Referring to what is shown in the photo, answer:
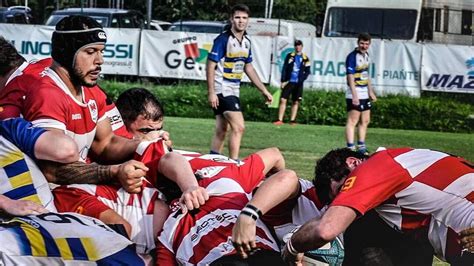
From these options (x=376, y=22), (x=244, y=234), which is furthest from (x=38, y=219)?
(x=376, y=22)

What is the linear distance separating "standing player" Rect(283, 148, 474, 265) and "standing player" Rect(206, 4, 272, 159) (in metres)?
6.84

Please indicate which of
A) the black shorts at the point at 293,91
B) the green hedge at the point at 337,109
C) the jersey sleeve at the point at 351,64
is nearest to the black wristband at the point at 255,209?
the jersey sleeve at the point at 351,64

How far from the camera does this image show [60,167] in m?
5.00

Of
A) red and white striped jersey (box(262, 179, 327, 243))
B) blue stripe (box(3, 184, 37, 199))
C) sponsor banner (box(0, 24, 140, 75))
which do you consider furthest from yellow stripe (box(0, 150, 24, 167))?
sponsor banner (box(0, 24, 140, 75))

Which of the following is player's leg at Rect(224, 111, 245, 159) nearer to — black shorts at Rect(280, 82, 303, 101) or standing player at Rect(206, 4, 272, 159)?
standing player at Rect(206, 4, 272, 159)

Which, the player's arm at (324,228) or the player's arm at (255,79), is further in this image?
the player's arm at (255,79)

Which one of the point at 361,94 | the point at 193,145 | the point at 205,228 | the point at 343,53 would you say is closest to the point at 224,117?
the point at 193,145

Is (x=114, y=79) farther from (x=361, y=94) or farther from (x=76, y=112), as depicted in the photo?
(x=76, y=112)

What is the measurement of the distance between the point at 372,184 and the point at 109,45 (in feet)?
62.0

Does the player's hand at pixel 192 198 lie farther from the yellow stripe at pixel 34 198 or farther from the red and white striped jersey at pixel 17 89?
the red and white striped jersey at pixel 17 89

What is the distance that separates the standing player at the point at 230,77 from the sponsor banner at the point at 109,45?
415 inches

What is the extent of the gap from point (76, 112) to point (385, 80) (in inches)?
685

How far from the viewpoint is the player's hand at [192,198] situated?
4.86m

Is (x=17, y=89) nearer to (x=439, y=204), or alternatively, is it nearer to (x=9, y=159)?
(x=9, y=159)
